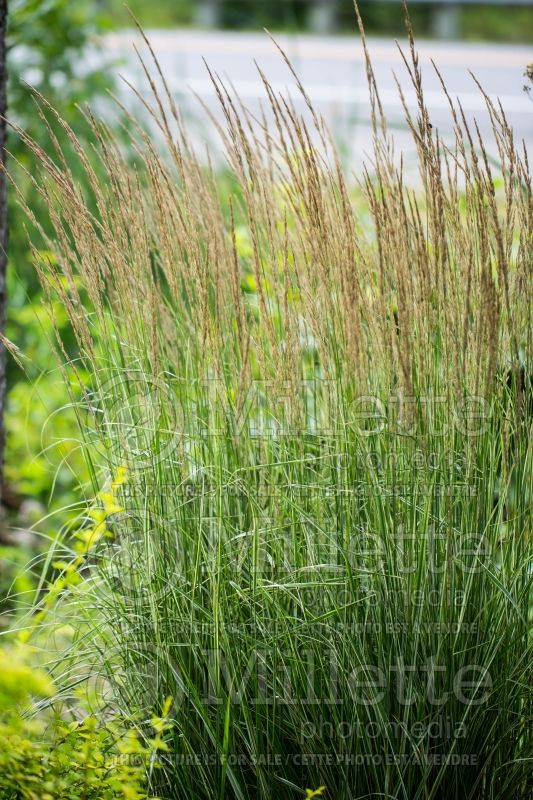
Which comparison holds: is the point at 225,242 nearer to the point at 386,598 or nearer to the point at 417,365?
the point at 417,365

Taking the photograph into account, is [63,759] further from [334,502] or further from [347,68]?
[347,68]

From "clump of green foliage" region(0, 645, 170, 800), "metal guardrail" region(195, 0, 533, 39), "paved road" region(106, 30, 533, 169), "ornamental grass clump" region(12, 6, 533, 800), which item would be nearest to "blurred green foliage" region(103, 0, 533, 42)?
"metal guardrail" region(195, 0, 533, 39)

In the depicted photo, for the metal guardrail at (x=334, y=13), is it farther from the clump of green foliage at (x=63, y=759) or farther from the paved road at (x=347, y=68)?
the clump of green foliage at (x=63, y=759)

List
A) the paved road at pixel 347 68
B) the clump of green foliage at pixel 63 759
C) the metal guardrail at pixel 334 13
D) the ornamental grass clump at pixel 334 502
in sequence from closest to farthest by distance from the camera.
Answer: the clump of green foliage at pixel 63 759 → the ornamental grass clump at pixel 334 502 → the paved road at pixel 347 68 → the metal guardrail at pixel 334 13

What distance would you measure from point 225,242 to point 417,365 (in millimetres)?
573

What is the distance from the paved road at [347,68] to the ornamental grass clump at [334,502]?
7.06 m

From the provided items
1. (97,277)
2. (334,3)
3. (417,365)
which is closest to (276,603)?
(417,365)

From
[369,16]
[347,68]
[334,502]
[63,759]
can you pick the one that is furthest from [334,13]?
[63,759]

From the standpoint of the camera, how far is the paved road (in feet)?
31.9

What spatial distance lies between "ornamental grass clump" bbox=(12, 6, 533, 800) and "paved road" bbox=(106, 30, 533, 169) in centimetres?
706

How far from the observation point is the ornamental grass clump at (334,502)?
1.88 meters

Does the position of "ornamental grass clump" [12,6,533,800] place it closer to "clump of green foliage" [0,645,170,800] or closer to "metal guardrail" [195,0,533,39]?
"clump of green foliage" [0,645,170,800]

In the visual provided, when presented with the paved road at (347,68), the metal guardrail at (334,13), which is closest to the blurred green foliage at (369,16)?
the metal guardrail at (334,13)

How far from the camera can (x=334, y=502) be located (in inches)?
78.3
